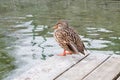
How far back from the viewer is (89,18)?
15250 mm

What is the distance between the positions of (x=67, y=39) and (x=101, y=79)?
4.42 feet

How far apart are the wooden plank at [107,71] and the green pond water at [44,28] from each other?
3.53m

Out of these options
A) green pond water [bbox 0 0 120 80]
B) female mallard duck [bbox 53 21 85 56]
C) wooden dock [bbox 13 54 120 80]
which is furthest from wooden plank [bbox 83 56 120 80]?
green pond water [bbox 0 0 120 80]

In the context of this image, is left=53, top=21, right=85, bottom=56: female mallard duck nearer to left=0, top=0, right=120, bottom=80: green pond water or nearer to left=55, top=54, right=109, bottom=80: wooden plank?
left=55, top=54, right=109, bottom=80: wooden plank

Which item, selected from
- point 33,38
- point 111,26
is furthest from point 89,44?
point 111,26

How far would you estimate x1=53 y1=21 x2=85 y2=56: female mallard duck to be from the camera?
189 inches

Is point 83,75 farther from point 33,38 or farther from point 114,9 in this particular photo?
point 114,9

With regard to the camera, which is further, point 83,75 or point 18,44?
point 18,44

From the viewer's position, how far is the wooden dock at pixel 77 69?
12.2ft

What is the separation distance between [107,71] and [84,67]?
0.25m

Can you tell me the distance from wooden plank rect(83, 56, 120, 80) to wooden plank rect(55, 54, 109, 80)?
0.06 m

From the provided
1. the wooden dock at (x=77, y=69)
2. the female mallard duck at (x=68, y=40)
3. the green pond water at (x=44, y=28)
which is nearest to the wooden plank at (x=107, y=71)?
the wooden dock at (x=77, y=69)

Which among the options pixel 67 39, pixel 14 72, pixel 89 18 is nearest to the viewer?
pixel 67 39

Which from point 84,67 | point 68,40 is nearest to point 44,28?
point 68,40
